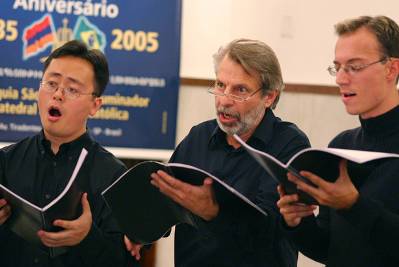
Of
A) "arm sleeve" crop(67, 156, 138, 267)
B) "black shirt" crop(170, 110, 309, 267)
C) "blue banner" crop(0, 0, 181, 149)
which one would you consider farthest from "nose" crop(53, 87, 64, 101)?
"blue banner" crop(0, 0, 181, 149)

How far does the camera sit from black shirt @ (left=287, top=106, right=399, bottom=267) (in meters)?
2.32

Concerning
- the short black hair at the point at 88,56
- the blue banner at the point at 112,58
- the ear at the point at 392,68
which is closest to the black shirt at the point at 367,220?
the ear at the point at 392,68

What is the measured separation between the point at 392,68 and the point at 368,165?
1.31 feet

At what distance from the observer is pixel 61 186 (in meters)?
2.96

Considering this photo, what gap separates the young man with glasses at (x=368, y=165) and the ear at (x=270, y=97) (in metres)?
0.42

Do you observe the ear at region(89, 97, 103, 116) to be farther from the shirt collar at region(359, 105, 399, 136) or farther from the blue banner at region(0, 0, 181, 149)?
the blue banner at region(0, 0, 181, 149)

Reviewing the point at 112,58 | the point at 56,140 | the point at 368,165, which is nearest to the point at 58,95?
the point at 56,140

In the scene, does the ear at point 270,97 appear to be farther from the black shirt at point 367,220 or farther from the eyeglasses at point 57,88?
the eyeglasses at point 57,88

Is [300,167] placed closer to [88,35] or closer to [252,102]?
[252,102]

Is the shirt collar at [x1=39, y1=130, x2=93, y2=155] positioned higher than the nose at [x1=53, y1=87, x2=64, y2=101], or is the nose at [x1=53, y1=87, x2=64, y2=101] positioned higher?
the nose at [x1=53, y1=87, x2=64, y2=101]

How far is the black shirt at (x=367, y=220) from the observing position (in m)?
2.32

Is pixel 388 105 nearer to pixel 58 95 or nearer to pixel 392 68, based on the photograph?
pixel 392 68

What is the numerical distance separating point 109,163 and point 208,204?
0.60 metres

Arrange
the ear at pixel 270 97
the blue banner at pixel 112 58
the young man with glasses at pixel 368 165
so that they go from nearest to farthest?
the young man with glasses at pixel 368 165
the ear at pixel 270 97
the blue banner at pixel 112 58
